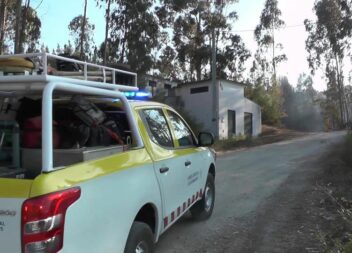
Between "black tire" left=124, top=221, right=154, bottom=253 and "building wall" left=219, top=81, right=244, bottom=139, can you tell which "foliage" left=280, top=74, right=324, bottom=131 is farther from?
"black tire" left=124, top=221, right=154, bottom=253

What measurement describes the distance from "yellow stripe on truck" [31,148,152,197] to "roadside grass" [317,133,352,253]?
7.21 ft

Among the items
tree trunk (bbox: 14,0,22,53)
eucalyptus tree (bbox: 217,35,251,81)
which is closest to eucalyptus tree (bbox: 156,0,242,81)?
eucalyptus tree (bbox: 217,35,251,81)

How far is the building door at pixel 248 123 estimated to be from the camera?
36.2 meters

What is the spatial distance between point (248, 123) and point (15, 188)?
34531 mm

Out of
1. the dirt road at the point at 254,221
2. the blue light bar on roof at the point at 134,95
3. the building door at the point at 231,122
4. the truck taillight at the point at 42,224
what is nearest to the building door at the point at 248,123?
the building door at the point at 231,122

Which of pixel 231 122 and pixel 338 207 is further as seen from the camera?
pixel 231 122

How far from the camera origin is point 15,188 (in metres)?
2.92

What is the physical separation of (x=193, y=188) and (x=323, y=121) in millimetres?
62599

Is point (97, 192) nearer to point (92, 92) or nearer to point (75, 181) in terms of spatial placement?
point (75, 181)

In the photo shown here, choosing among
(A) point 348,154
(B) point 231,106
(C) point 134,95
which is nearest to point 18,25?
(A) point 348,154

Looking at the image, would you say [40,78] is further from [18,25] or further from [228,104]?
[228,104]

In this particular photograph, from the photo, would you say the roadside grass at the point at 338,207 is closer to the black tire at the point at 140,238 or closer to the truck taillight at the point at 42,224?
the black tire at the point at 140,238

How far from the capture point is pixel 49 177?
2.99 meters

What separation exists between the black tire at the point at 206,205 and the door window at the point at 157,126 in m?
1.72
